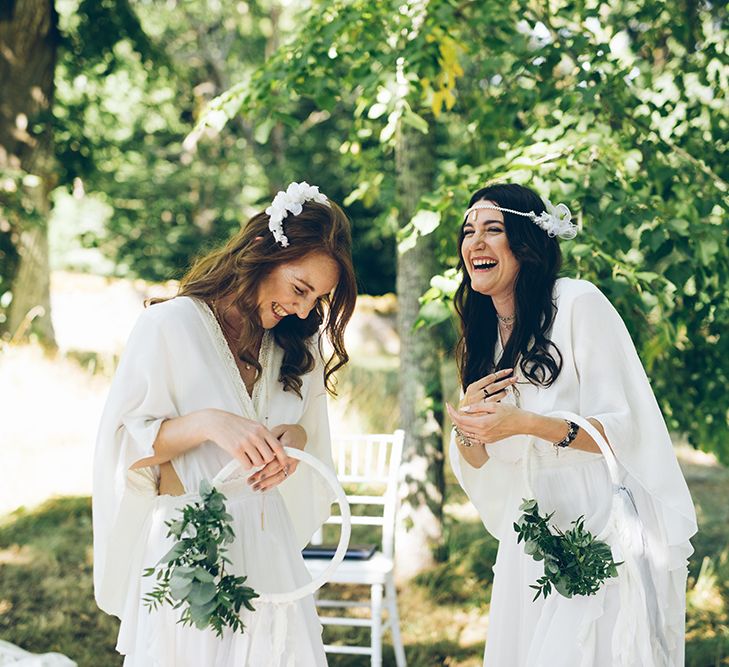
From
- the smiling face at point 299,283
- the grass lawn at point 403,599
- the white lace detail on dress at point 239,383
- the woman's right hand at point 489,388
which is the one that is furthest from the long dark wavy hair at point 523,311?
the grass lawn at point 403,599

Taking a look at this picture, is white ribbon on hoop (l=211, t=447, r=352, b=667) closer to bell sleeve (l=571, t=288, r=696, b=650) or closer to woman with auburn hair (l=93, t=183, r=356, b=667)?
woman with auburn hair (l=93, t=183, r=356, b=667)

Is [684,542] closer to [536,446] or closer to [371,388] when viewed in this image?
[536,446]

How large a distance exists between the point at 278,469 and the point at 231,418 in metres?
0.17

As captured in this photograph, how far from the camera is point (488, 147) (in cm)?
501

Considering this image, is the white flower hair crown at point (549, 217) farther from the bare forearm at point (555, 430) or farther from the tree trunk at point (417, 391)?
the tree trunk at point (417, 391)

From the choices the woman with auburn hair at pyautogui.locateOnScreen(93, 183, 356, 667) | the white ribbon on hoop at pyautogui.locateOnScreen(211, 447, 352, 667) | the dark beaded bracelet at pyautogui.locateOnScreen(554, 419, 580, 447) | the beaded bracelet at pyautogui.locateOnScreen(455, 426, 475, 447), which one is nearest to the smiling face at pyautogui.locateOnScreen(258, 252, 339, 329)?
the woman with auburn hair at pyautogui.locateOnScreen(93, 183, 356, 667)

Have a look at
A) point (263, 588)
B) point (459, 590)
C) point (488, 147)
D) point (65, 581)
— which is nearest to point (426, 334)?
point (488, 147)

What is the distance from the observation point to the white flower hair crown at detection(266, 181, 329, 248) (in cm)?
238

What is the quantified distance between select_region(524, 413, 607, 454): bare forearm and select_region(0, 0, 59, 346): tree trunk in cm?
768

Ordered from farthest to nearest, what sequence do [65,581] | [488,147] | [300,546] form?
[65,581] → [488,147] → [300,546]

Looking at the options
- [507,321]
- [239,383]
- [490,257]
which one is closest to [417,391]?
[507,321]

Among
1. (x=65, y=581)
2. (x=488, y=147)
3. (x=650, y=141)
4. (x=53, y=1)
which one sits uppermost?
(x=53, y=1)

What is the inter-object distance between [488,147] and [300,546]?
296 centimetres

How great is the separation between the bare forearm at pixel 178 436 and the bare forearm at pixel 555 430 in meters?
0.82
